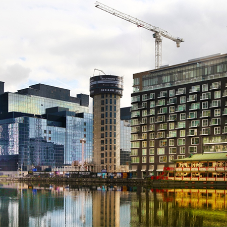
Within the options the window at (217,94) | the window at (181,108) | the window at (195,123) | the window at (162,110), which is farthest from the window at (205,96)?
the window at (162,110)

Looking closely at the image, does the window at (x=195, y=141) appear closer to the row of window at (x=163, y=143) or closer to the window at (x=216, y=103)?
the row of window at (x=163, y=143)

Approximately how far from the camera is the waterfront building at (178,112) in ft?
522

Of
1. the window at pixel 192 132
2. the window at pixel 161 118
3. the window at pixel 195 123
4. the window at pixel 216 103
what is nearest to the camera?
the window at pixel 216 103

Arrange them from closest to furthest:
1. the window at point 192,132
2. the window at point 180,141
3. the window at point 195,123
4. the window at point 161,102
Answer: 1. the window at point 195,123
2. the window at point 192,132
3. the window at point 180,141
4. the window at point 161,102

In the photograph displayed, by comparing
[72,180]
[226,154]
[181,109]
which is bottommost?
[72,180]

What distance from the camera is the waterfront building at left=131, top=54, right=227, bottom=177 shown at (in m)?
159

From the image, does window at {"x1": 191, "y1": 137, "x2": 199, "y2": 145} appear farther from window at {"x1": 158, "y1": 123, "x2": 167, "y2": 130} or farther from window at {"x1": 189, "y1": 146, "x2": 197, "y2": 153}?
window at {"x1": 158, "y1": 123, "x2": 167, "y2": 130}

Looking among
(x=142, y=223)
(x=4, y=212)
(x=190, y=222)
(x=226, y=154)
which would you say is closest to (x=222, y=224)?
(x=190, y=222)

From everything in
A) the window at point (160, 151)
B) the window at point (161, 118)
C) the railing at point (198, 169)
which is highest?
the window at point (161, 118)

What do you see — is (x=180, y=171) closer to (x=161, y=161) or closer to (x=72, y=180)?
(x=161, y=161)

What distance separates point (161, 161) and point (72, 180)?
46211 millimetres

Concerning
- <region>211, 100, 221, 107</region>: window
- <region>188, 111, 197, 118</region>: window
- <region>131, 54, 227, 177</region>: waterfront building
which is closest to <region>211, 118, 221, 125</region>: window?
<region>131, 54, 227, 177</region>: waterfront building

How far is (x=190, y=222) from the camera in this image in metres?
50.9

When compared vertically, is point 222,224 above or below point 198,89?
below
